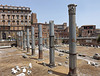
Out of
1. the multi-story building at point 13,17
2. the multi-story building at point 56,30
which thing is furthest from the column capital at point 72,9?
the multi-story building at point 56,30

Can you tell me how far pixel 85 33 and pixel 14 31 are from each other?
44.2 m

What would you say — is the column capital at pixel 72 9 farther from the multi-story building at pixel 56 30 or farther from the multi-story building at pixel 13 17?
the multi-story building at pixel 56 30

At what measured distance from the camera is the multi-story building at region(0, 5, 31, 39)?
156ft

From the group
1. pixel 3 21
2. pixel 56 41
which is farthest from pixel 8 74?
pixel 3 21

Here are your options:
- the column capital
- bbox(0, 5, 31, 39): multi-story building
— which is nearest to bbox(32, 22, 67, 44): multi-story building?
bbox(0, 5, 31, 39): multi-story building

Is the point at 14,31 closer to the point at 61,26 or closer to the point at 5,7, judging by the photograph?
the point at 5,7

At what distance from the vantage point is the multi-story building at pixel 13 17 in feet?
156

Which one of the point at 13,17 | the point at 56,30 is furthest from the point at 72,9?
the point at 56,30

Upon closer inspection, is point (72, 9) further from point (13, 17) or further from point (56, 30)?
point (56, 30)

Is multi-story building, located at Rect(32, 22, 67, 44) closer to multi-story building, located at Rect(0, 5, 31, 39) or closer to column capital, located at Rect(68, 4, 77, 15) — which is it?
multi-story building, located at Rect(0, 5, 31, 39)

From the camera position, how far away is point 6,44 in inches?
1415

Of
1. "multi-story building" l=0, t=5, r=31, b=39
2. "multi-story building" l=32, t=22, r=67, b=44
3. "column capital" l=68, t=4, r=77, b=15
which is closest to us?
"column capital" l=68, t=4, r=77, b=15

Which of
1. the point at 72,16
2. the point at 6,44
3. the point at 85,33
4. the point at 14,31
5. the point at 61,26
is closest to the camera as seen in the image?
the point at 72,16

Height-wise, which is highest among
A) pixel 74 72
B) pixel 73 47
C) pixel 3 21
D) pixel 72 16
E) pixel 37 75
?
pixel 3 21
